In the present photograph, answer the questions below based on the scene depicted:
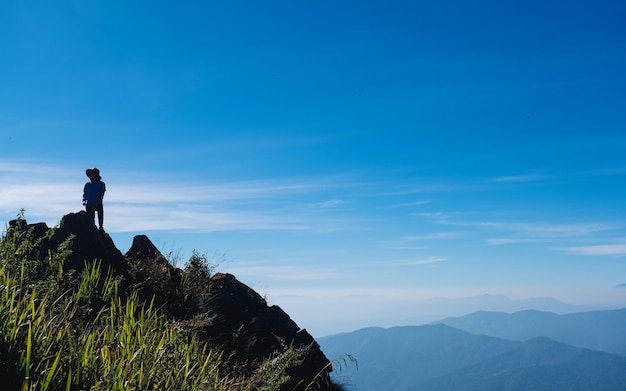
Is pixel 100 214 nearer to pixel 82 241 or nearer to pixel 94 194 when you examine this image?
pixel 94 194

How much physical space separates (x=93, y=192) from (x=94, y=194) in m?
0.07

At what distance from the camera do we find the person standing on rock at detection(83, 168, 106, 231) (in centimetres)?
1533

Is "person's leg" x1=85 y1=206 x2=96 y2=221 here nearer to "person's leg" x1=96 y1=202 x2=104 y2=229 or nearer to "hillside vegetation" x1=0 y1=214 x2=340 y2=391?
"person's leg" x1=96 y1=202 x2=104 y2=229

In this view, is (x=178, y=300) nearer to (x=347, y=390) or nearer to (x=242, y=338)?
(x=242, y=338)

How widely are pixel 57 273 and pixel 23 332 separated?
483 centimetres

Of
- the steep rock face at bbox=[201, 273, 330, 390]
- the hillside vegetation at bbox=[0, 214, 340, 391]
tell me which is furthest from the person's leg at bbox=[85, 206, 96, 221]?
the hillside vegetation at bbox=[0, 214, 340, 391]

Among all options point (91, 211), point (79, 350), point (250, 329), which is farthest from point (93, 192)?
point (79, 350)

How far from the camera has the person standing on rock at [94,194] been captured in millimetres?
15328

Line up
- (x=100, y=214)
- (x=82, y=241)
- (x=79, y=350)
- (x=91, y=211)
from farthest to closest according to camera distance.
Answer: (x=100, y=214) < (x=91, y=211) < (x=82, y=241) < (x=79, y=350)

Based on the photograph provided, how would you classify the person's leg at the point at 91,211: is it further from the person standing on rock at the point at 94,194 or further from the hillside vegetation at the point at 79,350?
the hillside vegetation at the point at 79,350

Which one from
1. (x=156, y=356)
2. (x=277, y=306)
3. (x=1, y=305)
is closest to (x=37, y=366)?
(x=1, y=305)

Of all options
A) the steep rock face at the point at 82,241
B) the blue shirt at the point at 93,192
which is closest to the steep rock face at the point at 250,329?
the steep rock face at the point at 82,241

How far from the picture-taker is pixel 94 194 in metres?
15.4

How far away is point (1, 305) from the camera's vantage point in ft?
18.5
